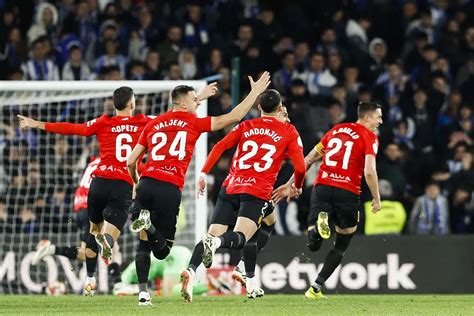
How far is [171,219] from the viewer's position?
42.1ft

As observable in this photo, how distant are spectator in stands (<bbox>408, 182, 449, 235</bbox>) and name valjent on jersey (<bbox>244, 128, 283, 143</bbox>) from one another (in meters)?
6.04

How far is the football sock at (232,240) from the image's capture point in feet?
41.3

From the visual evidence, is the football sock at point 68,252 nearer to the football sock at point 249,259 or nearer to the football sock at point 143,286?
the football sock at point 249,259

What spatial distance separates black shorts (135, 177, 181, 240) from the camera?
12742mm

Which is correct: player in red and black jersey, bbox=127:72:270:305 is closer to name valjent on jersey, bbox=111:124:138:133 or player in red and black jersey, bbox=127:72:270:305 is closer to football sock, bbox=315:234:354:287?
name valjent on jersey, bbox=111:124:138:133

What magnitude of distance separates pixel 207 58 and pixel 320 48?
2.04m

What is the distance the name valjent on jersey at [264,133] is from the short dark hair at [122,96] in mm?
1281

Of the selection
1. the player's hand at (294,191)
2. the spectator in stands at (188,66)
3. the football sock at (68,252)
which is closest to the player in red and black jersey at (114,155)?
the player's hand at (294,191)

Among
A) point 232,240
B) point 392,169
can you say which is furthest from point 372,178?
point 392,169

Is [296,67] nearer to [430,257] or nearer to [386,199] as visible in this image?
[386,199]

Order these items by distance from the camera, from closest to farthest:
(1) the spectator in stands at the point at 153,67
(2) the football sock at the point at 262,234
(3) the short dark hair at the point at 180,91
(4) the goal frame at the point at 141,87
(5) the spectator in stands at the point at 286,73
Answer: (3) the short dark hair at the point at 180,91 < (2) the football sock at the point at 262,234 < (4) the goal frame at the point at 141,87 < (1) the spectator in stands at the point at 153,67 < (5) the spectator in stands at the point at 286,73

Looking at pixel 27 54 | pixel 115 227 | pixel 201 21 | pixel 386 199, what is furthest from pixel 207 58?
pixel 115 227

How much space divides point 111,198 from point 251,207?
5.15 ft

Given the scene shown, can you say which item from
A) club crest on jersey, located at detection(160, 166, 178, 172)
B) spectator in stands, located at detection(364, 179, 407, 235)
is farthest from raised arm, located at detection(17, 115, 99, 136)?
spectator in stands, located at detection(364, 179, 407, 235)
